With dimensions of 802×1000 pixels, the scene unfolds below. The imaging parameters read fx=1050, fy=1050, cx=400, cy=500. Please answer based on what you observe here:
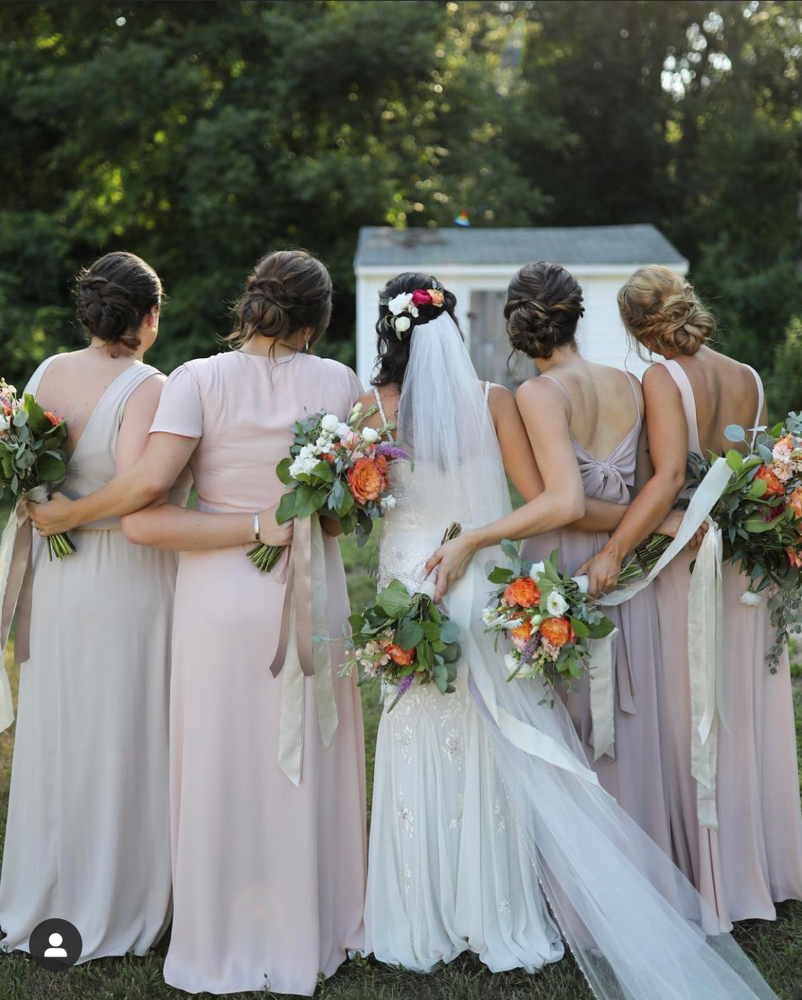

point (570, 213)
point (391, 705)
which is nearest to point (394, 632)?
point (391, 705)

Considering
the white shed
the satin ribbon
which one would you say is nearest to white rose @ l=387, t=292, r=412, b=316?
the satin ribbon

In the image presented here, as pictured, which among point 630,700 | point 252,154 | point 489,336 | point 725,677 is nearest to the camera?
point 630,700

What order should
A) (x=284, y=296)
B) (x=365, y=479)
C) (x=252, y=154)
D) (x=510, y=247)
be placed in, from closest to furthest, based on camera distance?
(x=365, y=479), (x=284, y=296), (x=510, y=247), (x=252, y=154)

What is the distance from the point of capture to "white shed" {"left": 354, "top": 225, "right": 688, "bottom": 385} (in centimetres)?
1650

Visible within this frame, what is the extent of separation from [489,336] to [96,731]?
14.1m

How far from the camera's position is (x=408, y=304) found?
344cm

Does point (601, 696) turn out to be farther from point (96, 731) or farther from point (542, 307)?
point (96, 731)

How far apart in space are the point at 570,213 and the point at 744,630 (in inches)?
988

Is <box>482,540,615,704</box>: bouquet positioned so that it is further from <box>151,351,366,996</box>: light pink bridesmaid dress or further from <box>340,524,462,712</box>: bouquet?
<box>151,351,366,996</box>: light pink bridesmaid dress

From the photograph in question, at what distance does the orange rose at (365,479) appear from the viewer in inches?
128

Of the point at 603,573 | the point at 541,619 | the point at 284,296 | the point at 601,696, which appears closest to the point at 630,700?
the point at 601,696

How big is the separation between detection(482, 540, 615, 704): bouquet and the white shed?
42.8ft

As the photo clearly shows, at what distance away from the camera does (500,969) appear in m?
3.46

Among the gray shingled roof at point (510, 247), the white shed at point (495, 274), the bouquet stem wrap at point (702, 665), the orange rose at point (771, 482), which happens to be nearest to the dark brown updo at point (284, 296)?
the bouquet stem wrap at point (702, 665)
